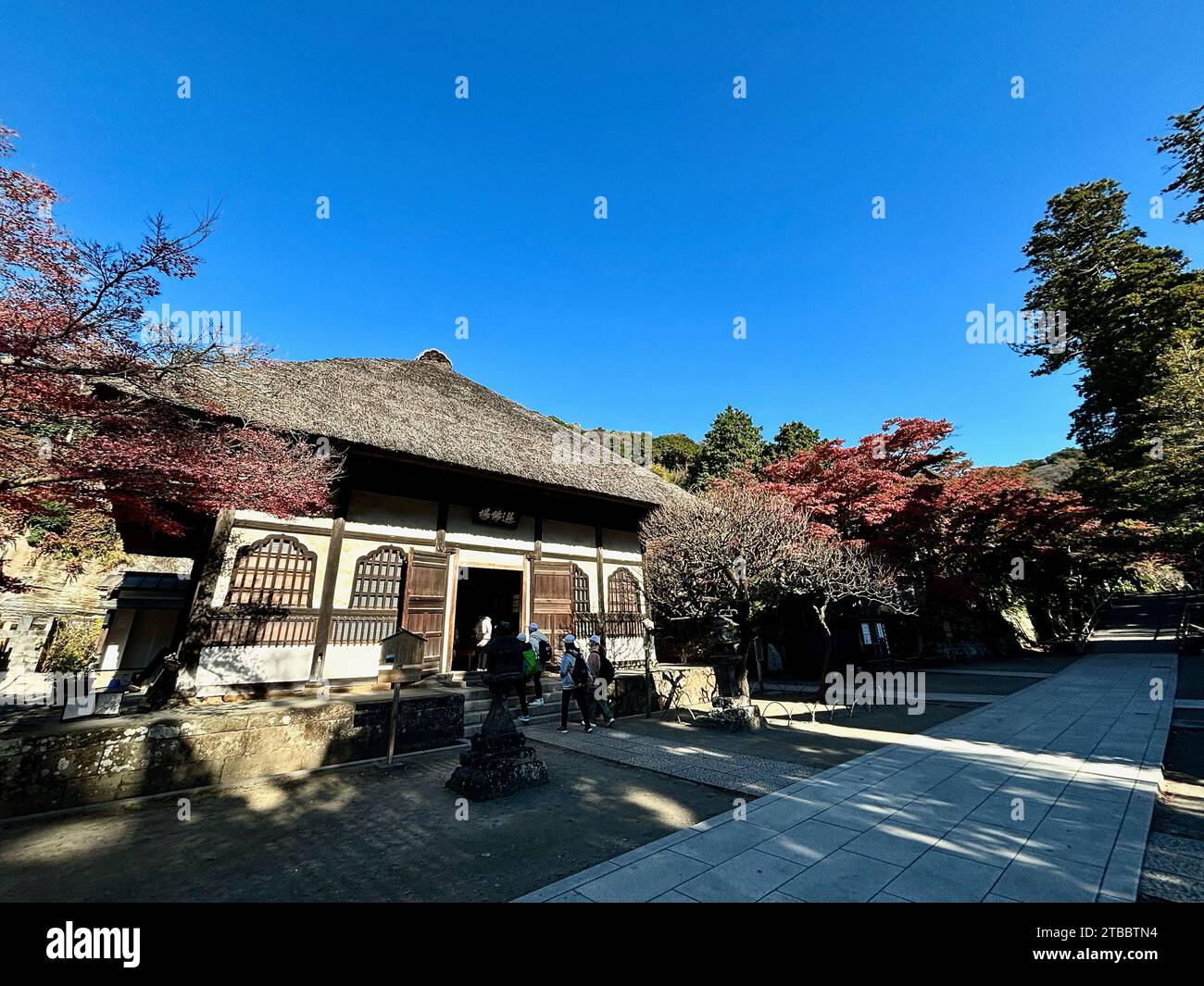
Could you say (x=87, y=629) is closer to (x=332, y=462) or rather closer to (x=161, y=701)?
(x=161, y=701)

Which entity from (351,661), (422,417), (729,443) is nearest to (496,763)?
(351,661)

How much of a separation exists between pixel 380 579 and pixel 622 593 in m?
6.52

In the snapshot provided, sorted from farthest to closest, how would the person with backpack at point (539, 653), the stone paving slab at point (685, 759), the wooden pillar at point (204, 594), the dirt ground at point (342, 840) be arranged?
1. the person with backpack at point (539, 653)
2. the wooden pillar at point (204, 594)
3. the stone paving slab at point (685, 759)
4. the dirt ground at point (342, 840)

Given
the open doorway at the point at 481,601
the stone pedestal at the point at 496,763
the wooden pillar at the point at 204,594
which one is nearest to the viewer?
the stone pedestal at the point at 496,763

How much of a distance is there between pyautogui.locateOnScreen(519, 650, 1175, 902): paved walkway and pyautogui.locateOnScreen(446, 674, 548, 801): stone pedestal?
6.51 feet

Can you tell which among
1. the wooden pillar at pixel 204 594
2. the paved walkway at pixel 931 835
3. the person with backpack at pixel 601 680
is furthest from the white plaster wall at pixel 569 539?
the paved walkway at pixel 931 835

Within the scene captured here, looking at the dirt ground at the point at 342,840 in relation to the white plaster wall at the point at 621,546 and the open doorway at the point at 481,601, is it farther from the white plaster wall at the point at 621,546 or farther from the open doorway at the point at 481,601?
the open doorway at the point at 481,601

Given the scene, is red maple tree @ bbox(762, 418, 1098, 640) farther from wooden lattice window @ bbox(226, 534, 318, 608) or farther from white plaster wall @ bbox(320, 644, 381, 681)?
wooden lattice window @ bbox(226, 534, 318, 608)

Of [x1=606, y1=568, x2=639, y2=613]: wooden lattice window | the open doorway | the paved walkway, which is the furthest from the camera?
the open doorway

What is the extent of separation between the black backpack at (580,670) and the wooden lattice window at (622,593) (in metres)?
4.57

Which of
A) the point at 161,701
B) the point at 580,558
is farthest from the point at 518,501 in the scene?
the point at 161,701

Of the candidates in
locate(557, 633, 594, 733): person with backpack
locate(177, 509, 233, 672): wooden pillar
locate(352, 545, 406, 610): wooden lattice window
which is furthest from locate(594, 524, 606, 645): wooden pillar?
locate(177, 509, 233, 672): wooden pillar

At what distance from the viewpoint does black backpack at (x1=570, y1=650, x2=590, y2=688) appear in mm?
8148

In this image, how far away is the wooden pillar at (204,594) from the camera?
Answer: 728 cm
